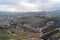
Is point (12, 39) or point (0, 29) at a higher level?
point (0, 29)

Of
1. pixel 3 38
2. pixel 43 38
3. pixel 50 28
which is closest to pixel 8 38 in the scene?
pixel 3 38

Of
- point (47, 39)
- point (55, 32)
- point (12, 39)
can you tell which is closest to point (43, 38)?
point (47, 39)

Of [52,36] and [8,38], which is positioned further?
[52,36]

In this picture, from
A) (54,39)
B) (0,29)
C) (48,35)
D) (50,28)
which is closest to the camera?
(54,39)

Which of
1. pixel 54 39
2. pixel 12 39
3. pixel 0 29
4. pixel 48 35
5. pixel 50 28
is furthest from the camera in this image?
pixel 50 28

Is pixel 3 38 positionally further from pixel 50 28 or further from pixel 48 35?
pixel 50 28

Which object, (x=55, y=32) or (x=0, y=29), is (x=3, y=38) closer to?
A: (x=0, y=29)

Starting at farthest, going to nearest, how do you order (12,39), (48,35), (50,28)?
1. (50,28)
2. (48,35)
3. (12,39)

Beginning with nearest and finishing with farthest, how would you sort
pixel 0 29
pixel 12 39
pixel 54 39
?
pixel 12 39
pixel 54 39
pixel 0 29

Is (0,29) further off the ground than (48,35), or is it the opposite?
(0,29)
